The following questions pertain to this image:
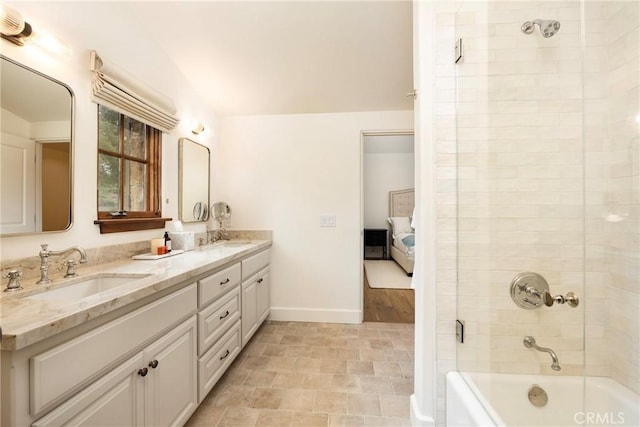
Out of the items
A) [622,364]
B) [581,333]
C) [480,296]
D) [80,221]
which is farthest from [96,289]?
[622,364]

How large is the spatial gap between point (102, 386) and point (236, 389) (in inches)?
40.3

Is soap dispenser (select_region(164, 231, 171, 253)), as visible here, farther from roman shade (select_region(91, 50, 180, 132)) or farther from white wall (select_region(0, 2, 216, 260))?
roman shade (select_region(91, 50, 180, 132))

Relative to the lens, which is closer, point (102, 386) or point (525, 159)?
point (102, 386)

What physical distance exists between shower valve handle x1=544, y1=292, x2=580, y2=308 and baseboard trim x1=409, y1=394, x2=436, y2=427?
794mm

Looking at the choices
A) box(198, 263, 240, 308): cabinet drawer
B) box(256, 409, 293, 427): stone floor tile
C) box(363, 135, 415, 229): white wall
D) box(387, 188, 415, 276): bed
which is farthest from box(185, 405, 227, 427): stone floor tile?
box(363, 135, 415, 229): white wall

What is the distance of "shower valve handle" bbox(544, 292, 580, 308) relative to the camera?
1.20 metres

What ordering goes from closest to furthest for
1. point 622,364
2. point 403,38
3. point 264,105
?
point 622,364 → point 403,38 → point 264,105

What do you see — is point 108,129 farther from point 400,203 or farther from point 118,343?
point 400,203

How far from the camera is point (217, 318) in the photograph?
1676mm

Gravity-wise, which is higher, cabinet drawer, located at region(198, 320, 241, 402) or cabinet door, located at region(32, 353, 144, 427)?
cabinet door, located at region(32, 353, 144, 427)

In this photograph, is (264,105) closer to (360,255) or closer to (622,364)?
(360,255)

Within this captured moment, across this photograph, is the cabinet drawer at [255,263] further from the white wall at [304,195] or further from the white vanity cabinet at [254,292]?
the white wall at [304,195]

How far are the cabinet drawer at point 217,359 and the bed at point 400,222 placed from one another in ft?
11.8

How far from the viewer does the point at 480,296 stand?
4.21 ft
